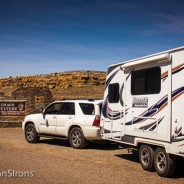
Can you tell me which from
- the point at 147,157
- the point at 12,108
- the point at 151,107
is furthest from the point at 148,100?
the point at 12,108

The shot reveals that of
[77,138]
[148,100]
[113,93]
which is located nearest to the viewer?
[148,100]

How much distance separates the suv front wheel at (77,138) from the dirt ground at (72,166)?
208 millimetres

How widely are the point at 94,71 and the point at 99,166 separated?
77.8 metres

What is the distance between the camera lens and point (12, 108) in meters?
19.0

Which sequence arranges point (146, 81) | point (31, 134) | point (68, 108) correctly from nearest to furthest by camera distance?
point (146, 81) < point (68, 108) < point (31, 134)

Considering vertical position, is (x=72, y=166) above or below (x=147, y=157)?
below

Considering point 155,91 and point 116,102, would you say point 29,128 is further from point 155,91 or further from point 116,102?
point 155,91

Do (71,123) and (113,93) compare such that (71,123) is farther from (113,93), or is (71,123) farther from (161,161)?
(161,161)

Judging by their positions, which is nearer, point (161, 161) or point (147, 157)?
point (161, 161)

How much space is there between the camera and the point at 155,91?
291 inches

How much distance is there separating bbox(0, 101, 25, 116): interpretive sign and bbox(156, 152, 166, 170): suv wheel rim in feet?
43.8

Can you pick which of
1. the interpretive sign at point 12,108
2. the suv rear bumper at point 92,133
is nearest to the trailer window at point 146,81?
the suv rear bumper at point 92,133

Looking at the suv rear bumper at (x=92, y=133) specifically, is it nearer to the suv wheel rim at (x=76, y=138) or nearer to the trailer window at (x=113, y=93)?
the suv wheel rim at (x=76, y=138)

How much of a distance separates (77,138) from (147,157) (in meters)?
3.84
